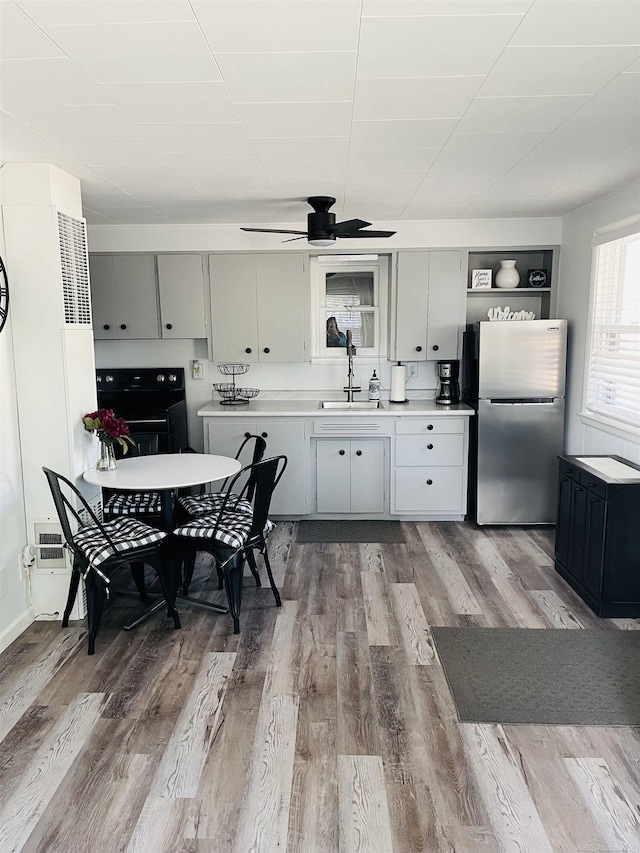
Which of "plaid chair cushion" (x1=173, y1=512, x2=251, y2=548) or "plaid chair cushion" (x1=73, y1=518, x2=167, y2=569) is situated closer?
"plaid chair cushion" (x1=73, y1=518, x2=167, y2=569)

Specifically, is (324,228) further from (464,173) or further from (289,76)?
(289,76)

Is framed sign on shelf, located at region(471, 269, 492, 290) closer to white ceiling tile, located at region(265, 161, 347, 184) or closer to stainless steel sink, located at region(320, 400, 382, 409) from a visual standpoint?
stainless steel sink, located at region(320, 400, 382, 409)

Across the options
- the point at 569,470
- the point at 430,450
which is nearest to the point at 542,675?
the point at 569,470

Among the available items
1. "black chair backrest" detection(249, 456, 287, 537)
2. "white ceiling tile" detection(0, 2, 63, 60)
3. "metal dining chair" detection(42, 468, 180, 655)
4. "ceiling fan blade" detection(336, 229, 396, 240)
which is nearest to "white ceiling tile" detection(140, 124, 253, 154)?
"white ceiling tile" detection(0, 2, 63, 60)

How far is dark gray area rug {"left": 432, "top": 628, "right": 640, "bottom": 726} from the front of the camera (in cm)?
248

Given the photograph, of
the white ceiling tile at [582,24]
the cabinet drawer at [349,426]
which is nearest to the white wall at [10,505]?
the cabinet drawer at [349,426]

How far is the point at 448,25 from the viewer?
5.58 ft

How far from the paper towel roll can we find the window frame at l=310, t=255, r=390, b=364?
32cm

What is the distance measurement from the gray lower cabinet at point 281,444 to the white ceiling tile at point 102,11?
11.0ft

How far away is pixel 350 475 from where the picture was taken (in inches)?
192

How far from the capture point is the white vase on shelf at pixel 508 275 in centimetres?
494

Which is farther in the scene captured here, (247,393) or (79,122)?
(247,393)

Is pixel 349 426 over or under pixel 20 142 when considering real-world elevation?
under

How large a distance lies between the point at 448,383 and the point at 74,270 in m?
3.00
